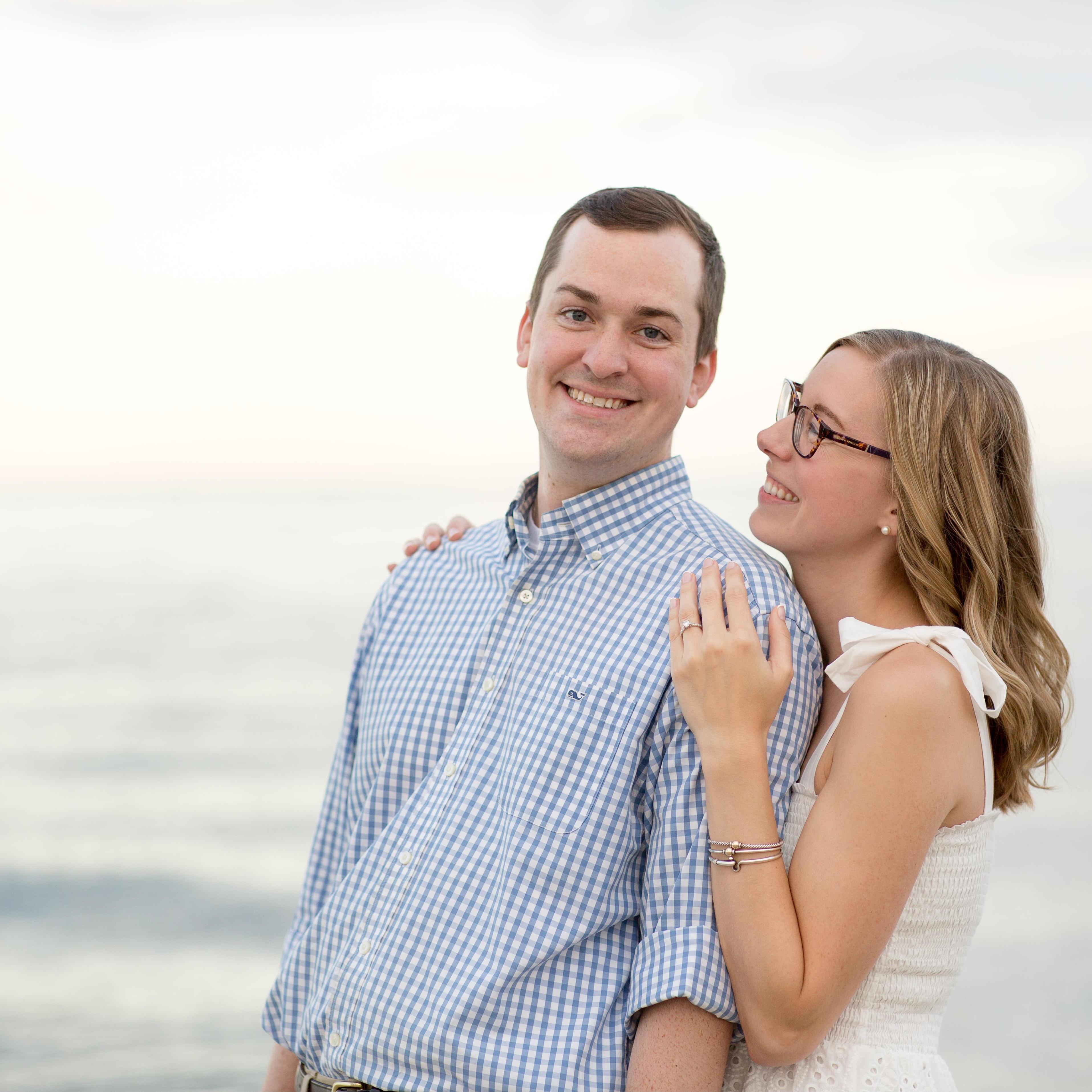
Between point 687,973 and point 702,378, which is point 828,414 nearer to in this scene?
point 702,378

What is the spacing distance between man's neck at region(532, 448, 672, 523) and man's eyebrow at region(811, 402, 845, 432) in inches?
14.4

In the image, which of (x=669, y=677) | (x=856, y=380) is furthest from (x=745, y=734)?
(x=856, y=380)

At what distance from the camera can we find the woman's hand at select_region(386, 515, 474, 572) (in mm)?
2797

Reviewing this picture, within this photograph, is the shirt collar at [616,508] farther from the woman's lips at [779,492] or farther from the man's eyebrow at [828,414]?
the man's eyebrow at [828,414]

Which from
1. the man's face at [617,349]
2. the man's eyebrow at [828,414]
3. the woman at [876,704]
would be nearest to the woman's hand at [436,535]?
the man's face at [617,349]

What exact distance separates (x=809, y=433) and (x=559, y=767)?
0.78 meters

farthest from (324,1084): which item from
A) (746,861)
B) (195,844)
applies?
(195,844)

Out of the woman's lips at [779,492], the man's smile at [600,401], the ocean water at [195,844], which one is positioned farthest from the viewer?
the ocean water at [195,844]

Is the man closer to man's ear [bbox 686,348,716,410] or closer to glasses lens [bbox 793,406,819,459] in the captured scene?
man's ear [bbox 686,348,716,410]

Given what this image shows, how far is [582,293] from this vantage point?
2387 millimetres

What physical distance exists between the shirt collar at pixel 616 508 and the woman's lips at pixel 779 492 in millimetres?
166

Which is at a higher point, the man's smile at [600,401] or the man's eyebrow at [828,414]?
the man's eyebrow at [828,414]

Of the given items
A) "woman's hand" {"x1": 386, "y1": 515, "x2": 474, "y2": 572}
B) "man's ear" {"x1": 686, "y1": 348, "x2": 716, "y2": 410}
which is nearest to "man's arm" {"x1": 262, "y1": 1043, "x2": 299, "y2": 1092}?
"woman's hand" {"x1": 386, "y1": 515, "x2": 474, "y2": 572}

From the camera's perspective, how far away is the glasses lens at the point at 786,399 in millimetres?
2279
